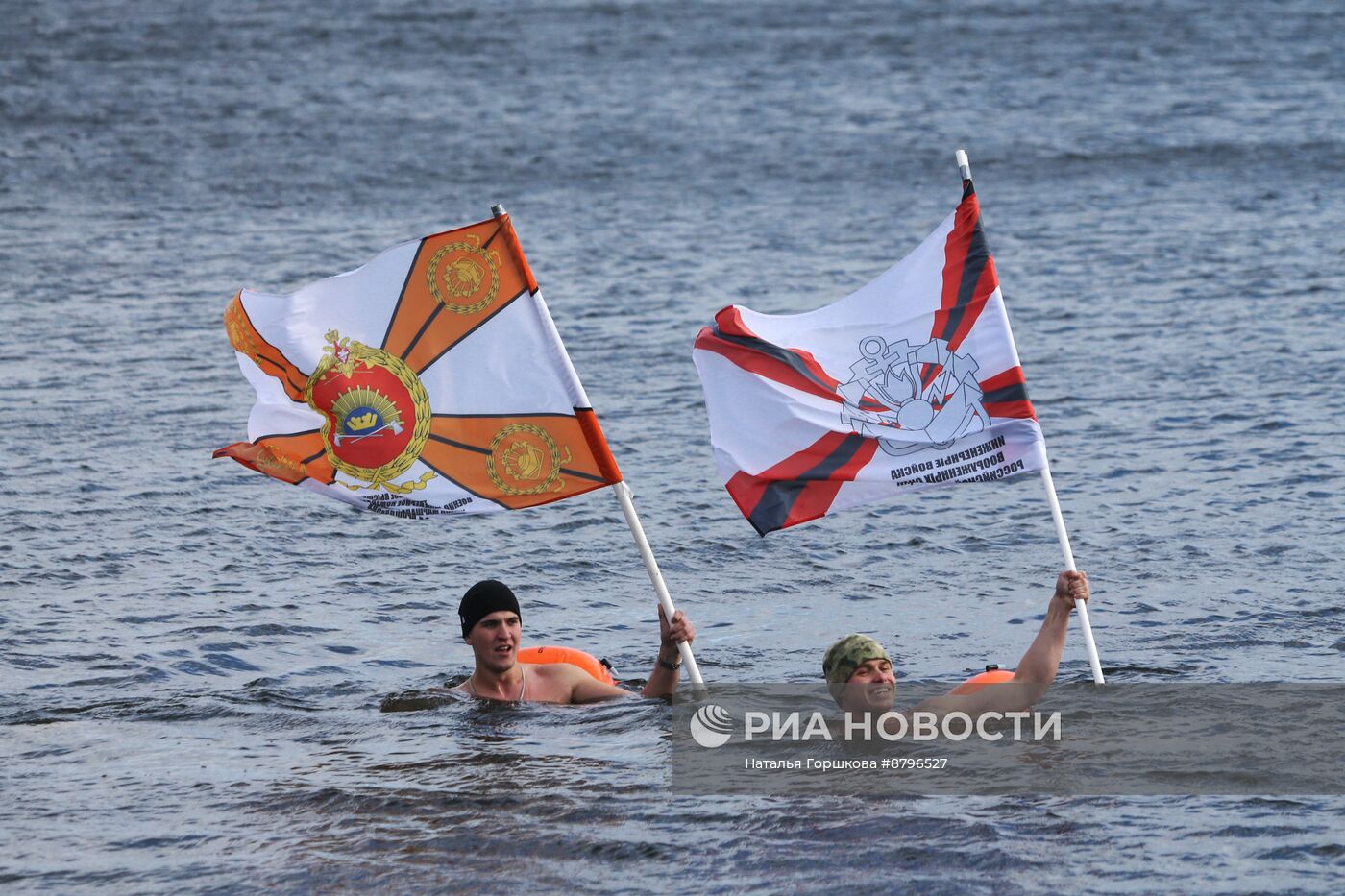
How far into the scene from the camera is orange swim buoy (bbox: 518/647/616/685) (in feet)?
46.7

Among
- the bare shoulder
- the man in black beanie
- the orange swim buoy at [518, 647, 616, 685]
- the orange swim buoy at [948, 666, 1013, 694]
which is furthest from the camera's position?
the orange swim buoy at [518, 647, 616, 685]

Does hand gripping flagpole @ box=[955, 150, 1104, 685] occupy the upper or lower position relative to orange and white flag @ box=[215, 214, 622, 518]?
lower

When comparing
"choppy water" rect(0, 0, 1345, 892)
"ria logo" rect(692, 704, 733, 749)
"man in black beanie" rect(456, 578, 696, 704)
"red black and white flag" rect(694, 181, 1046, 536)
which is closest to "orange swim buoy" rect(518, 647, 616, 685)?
"man in black beanie" rect(456, 578, 696, 704)

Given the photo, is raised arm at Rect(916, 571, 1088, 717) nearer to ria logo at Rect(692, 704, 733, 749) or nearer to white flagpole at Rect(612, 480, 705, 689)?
ria logo at Rect(692, 704, 733, 749)

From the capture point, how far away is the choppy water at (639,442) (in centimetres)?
1155

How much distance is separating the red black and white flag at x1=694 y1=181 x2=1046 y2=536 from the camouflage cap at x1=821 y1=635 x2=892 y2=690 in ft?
2.87

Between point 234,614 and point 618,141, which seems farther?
point 618,141

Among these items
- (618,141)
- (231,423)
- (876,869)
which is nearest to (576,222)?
(618,141)

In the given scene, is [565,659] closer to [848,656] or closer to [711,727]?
[711,727]

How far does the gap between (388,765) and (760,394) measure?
364cm

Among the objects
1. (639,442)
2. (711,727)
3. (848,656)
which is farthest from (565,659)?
(639,442)

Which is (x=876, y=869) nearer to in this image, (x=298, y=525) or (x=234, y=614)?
(x=234, y=614)

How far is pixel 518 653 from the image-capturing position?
567 inches

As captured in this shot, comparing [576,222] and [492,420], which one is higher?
[576,222]
